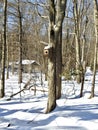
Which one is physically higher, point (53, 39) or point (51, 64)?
point (53, 39)

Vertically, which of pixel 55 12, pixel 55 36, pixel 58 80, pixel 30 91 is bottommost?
pixel 30 91

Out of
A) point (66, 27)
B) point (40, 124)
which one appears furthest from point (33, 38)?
point (40, 124)

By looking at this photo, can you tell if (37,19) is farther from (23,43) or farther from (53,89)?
(53,89)

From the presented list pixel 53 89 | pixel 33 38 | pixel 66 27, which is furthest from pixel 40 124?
pixel 66 27

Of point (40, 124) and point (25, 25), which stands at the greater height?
point (25, 25)

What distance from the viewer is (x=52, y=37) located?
360 inches

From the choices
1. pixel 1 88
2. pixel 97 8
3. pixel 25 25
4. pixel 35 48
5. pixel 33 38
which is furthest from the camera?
pixel 25 25

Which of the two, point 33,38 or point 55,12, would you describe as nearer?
point 55,12

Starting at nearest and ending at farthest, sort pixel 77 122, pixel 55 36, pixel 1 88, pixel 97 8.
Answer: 1. pixel 77 122
2. pixel 55 36
3. pixel 97 8
4. pixel 1 88

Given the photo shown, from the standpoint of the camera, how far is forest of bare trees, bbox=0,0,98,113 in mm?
9242

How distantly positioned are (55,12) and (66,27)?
2138 cm

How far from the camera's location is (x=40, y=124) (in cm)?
787

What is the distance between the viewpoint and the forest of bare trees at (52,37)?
9.24m

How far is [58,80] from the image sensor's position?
12930mm
